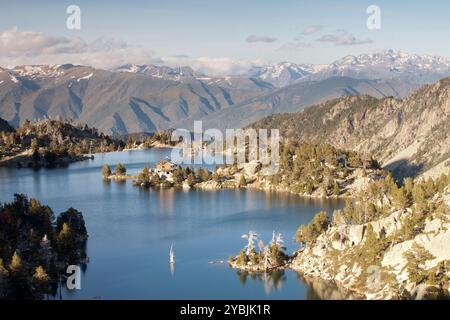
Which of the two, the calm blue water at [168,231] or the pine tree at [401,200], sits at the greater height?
the pine tree at [401,200]

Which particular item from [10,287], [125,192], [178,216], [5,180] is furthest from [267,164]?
[10,287]

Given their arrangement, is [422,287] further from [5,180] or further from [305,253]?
[5,180]

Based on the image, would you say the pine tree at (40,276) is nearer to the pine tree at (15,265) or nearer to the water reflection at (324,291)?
the pine tree at (15,265)

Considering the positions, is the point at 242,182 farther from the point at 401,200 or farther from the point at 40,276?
the point at 40,276

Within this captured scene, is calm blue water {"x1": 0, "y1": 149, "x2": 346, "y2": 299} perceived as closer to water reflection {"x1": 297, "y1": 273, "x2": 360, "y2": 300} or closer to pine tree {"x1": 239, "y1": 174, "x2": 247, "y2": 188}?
water reflection {"x1": 297, "y1": 273, "x2": 360, "y2": 300}
